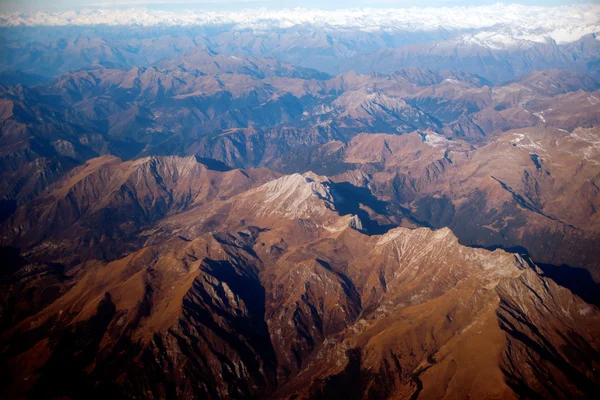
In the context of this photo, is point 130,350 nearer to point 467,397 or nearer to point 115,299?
point 115,299

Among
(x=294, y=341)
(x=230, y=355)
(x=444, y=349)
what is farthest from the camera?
(x=294, y=341)

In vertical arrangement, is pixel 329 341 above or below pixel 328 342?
above

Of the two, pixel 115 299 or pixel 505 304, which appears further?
pixel 115 299

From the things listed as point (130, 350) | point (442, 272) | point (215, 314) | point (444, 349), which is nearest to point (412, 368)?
point (444, 349)

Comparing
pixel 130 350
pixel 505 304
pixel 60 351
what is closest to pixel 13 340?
pixel 60 351

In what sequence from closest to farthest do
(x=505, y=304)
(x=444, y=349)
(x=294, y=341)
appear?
(x=444, y=349) < (x=505, y=304) < (x=294, y=341)

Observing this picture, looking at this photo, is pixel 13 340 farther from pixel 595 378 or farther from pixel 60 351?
pixel 595 378

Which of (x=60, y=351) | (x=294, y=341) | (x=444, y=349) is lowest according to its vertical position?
(x=294, y=341)

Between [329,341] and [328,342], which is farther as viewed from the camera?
[329,341]

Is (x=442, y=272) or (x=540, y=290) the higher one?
(x=540, y=290)
